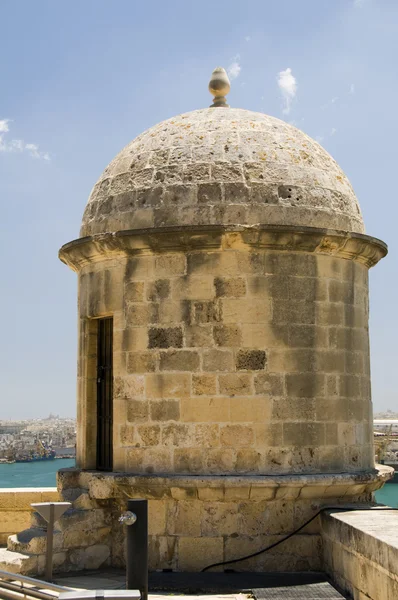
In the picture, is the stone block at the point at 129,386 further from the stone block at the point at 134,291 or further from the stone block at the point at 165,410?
the stone block at the point at 134,291

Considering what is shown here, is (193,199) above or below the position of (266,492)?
above

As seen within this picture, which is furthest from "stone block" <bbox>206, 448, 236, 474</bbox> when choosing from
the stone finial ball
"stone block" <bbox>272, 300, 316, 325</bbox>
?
the stone finial ball

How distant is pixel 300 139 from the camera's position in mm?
9469

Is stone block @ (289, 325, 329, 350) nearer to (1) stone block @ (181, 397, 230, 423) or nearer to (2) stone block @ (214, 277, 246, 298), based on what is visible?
(2) stone block @ (214, 277, 246, 298)

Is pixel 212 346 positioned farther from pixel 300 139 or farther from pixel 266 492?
pixel 300 139

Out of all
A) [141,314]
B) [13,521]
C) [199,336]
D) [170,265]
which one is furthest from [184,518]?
[13,521]

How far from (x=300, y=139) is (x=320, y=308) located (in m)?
2.00

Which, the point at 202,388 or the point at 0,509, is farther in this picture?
the point at 0,509

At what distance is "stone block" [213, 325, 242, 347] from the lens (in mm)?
8359

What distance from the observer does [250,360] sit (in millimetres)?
8344

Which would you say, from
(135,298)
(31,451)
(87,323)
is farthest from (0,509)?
(31,451)

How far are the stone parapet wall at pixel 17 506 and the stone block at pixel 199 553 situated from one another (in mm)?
2693

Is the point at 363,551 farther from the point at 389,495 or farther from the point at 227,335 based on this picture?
the point at 389,495

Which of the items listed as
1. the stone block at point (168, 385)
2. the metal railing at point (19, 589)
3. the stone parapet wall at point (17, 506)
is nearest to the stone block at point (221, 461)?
the stone block at point (168, 385)
